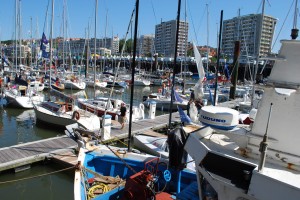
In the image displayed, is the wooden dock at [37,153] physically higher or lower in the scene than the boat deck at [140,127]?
lower

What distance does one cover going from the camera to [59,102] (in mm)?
19312

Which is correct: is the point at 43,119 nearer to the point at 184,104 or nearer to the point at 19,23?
the point at 184,104

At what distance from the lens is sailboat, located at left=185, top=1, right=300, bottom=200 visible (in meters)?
3.85

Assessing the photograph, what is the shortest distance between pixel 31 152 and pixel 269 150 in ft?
33.1

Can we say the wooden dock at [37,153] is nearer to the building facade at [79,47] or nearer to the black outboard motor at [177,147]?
the black outboard motor at [177,147]

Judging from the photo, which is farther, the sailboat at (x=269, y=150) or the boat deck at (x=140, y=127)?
the boat deck at (x=140, y=127)

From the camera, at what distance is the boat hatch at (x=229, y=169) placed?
3.80 meters

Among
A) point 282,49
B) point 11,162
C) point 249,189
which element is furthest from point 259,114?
point 11,162

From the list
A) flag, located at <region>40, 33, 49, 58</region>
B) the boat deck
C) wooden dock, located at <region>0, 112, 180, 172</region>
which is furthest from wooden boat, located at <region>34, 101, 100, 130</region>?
flag, located at <region>40, 33, 49, 58</region>

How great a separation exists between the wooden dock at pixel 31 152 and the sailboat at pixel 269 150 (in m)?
8.42

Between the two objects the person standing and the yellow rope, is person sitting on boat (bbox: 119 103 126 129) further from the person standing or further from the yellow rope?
the yellow rope

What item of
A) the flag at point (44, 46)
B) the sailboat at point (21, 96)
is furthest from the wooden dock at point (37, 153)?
the flag at point (44, 46)

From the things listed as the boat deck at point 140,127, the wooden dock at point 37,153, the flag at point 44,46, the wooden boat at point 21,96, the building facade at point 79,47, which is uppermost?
the building facade at point 79,47

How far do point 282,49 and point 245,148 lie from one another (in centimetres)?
177
